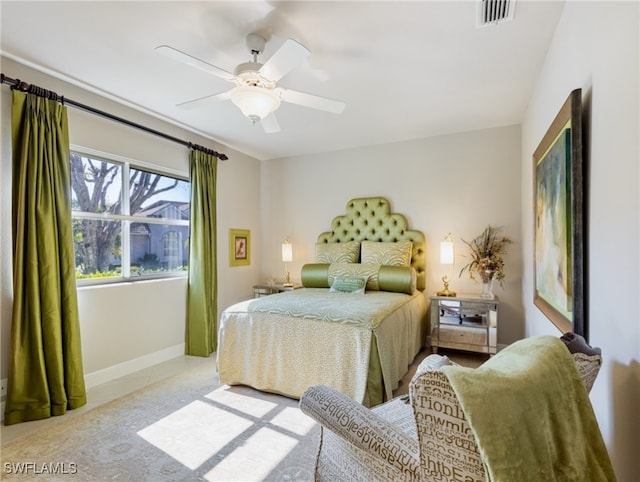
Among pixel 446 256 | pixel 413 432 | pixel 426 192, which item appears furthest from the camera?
pixel 426 192

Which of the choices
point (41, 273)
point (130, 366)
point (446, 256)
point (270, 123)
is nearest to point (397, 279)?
point (446, 256)

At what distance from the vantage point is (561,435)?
81 centimetres

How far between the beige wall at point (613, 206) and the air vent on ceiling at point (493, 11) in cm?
31

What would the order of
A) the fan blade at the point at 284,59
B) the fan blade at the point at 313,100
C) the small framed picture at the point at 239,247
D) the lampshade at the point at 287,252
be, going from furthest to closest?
the lampshade at the point at 287,252
the small framed picture at the point at 239,247
the fan blade at the point at 313,100
the fan blade at the point at 284,59

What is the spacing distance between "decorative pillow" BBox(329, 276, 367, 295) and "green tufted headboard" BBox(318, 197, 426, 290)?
0.77 metres

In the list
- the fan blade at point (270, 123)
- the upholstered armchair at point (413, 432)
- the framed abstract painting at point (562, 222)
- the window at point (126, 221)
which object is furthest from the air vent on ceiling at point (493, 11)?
the window at point (126, 221)

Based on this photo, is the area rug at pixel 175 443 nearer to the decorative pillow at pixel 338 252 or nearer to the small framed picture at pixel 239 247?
the decorative pillow at pixel 338 252

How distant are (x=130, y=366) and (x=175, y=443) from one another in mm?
1490

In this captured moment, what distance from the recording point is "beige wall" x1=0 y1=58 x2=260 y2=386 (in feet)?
7.52

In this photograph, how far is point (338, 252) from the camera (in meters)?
4.19

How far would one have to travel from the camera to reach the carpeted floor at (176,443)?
176 centimetres

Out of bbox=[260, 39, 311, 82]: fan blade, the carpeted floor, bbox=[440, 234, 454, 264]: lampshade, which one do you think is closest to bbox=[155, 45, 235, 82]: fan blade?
bbox=[260, 39, 311, 82]: fan blade

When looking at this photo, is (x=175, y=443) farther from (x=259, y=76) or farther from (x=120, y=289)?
(x=259, y=76)

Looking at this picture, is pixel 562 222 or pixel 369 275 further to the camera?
pixel 369 275
